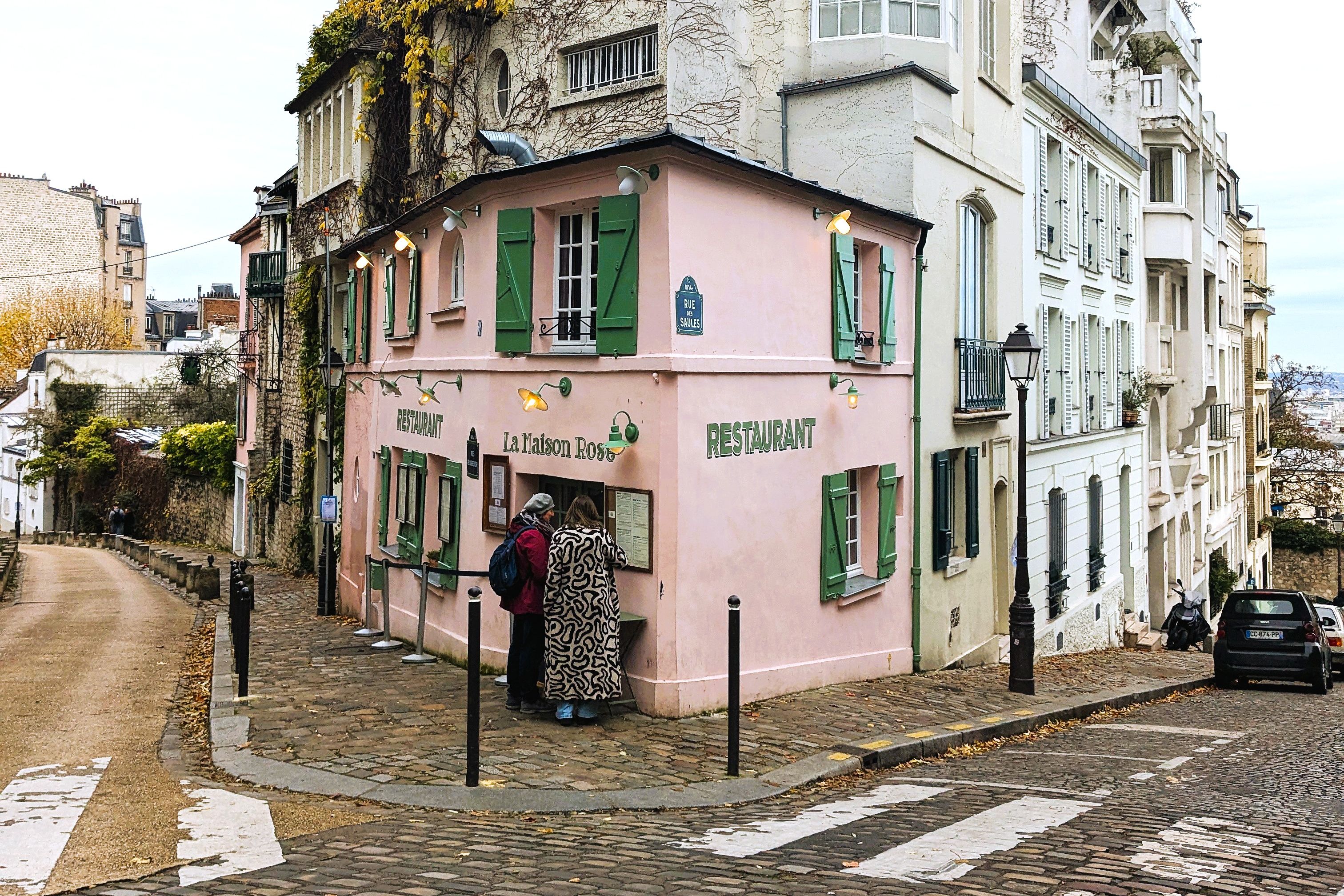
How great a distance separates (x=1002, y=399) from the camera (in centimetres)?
1734

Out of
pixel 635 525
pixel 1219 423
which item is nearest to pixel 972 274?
pixel 635 525

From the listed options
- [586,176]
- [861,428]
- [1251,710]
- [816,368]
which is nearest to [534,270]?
[586,176]

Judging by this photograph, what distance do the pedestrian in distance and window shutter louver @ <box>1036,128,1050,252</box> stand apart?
12.4 meters

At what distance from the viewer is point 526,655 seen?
33.2 feet

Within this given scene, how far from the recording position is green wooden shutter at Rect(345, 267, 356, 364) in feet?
62.8

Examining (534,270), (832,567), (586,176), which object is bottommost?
(832,567)

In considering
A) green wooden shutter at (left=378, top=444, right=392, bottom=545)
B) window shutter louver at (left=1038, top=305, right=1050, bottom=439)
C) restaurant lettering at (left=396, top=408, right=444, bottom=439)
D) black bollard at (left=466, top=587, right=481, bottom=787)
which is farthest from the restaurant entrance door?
window shutter louver at (left=1038, top=305, right=1050, bottom=439)

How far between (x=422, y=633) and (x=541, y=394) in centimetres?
339

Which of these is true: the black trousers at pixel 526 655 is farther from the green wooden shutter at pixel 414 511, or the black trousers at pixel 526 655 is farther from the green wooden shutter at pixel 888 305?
the green wooden shutter at pixel 888 305

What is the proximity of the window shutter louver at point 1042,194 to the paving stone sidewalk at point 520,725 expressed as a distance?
815 centimetres

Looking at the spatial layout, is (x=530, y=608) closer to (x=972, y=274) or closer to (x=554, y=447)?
(x=554, y=447)

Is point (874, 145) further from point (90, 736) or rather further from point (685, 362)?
point (90, 736)

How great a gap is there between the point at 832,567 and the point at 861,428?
1.65 meters

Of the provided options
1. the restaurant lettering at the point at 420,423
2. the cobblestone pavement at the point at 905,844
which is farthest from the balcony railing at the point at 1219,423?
the cobblestone pavement at the point at 905,844
